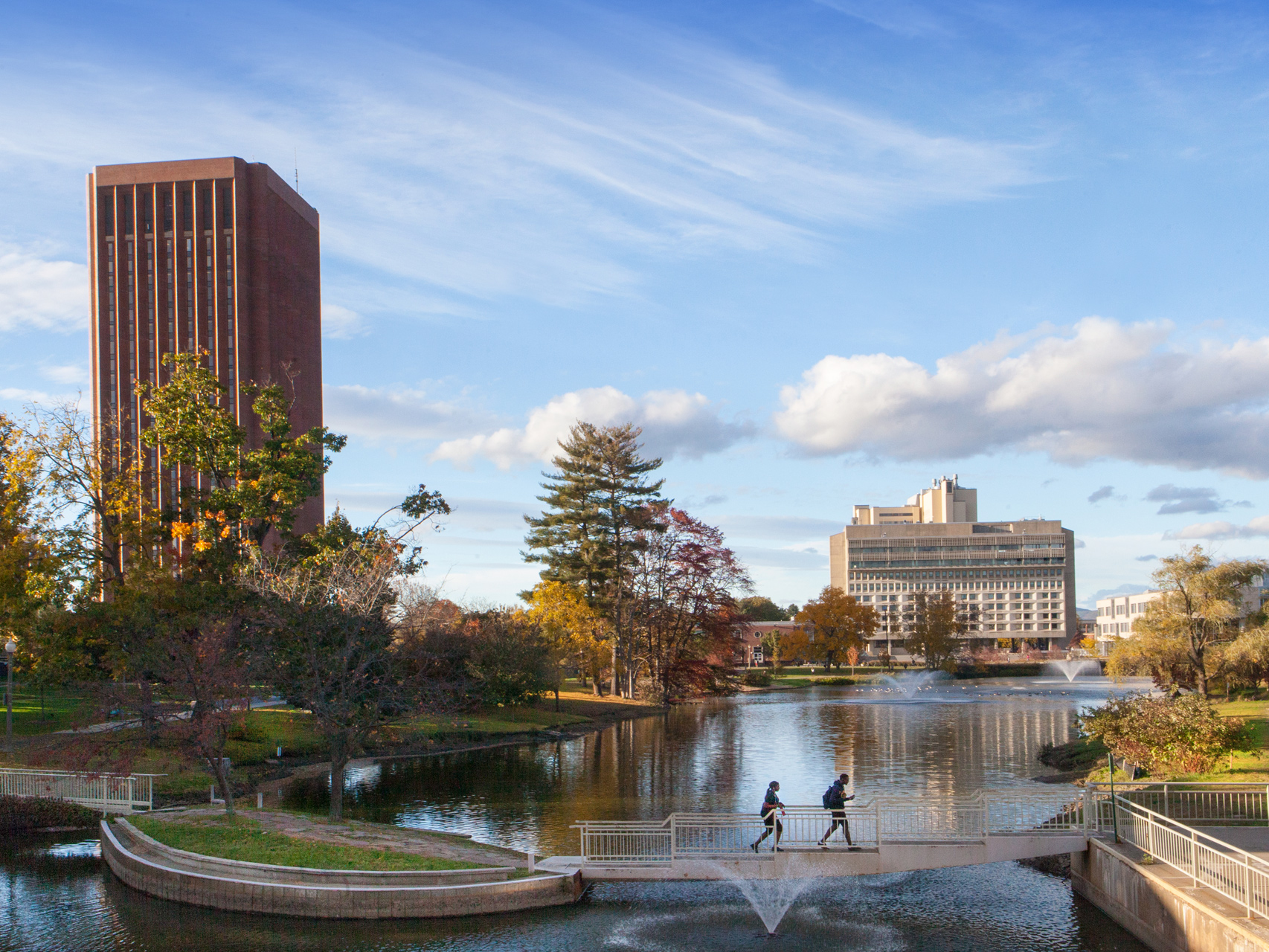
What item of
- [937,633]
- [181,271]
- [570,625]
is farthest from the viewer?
[937,633]

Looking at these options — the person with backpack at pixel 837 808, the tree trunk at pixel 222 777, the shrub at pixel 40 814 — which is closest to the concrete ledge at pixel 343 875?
the tree trunk at pixel 222 777

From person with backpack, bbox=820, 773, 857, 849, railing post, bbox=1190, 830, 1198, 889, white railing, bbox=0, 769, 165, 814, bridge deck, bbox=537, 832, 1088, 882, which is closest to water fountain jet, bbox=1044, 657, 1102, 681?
bridge deck, bbox=537, 832, 1088, 882

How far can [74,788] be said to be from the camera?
30.0 m

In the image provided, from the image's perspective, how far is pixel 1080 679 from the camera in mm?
116812

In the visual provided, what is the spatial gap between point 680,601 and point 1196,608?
36674mm

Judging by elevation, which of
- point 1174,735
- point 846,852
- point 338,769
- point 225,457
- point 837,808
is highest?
point 225,457

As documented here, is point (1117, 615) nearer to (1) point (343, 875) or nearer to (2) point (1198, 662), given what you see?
(2) point (1198, 662)

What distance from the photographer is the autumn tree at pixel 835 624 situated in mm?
127125

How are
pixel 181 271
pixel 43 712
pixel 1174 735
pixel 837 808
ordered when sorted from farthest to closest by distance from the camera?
pixel 181 271 → pixel 43 712 → pixel 1174 735 → pixel 837 808

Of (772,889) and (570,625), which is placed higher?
(570,625)

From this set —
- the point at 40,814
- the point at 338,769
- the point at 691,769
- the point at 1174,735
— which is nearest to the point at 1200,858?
the point at 1174,735

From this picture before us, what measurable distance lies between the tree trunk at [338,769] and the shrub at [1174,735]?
21.8 meters

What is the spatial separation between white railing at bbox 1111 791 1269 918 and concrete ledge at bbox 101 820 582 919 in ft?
37.2

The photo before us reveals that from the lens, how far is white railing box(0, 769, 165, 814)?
29578 millimetres
